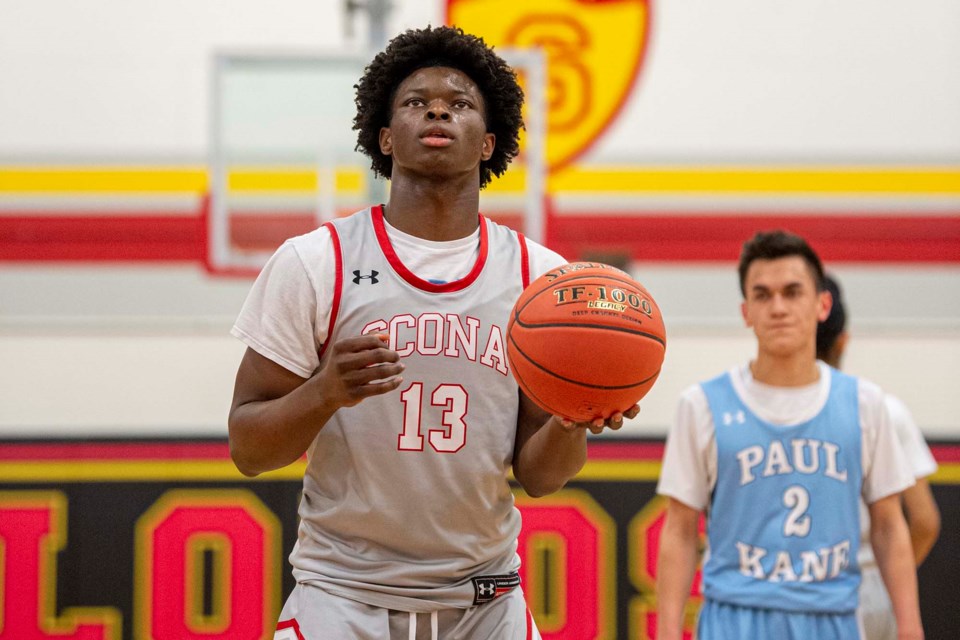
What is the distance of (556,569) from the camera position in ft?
16.1

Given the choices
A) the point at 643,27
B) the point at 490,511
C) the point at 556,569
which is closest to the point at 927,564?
the point at 556,569

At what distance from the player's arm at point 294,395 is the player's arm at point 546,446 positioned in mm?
445

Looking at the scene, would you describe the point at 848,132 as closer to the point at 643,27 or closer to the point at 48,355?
the point at 643,27

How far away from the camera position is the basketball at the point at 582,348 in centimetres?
227

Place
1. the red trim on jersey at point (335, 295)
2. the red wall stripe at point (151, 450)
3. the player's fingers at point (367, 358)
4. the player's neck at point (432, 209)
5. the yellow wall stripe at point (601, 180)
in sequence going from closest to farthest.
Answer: the player's fingers at point (367, 358) < the red trim on jersey at point (335, 295) < the player's neck at point (432, 209) < the red wall stripe at point (151, 450) < the yellow wall stripe at point (601, 180)

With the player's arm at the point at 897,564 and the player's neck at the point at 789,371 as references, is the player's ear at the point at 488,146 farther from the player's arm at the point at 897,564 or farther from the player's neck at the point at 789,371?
the player's arm at the point at 897,564

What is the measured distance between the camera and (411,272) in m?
2.42

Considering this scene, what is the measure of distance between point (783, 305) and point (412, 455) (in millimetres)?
1745

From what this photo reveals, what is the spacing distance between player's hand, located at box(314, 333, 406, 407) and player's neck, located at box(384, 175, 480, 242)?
0.51 metres

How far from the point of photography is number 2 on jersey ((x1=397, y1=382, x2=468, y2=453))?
2350 millimetres

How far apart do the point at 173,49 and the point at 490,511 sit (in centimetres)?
344

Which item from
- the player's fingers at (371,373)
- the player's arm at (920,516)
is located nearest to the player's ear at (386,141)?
the player's fingers at (371,373)

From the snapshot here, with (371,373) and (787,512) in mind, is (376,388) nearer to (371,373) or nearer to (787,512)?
(371,373)

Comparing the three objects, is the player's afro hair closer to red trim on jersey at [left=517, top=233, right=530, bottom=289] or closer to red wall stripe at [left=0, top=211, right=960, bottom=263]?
red trim on jersey at [left=517, top=233, right=530, bottom=289]
